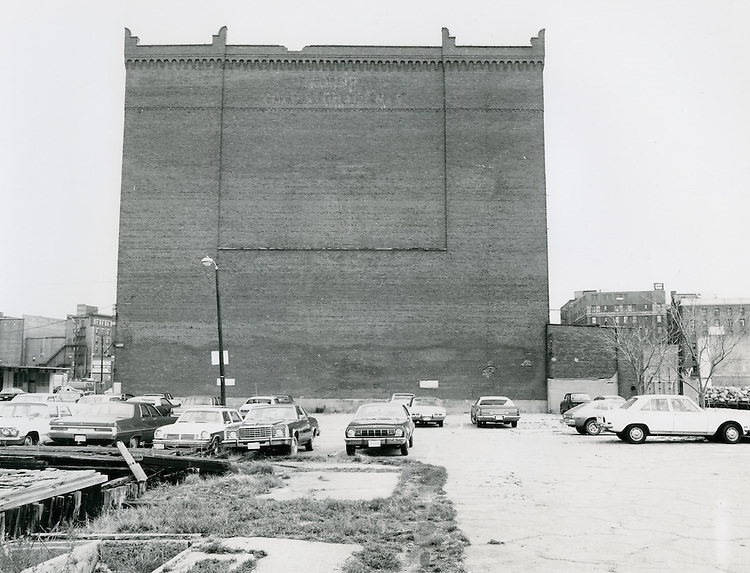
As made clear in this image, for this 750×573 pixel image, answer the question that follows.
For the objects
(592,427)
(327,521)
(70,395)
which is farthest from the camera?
(70,395)

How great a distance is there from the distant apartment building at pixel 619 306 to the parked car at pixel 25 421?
9570cm

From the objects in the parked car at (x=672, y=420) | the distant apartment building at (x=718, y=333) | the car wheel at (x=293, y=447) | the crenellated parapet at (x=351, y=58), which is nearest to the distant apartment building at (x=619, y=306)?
the distant apartment building at (x=718, y=333)

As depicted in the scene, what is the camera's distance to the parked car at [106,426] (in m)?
19.4

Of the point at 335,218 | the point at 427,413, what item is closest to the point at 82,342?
the point at 335,218

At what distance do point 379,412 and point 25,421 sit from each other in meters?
10.4

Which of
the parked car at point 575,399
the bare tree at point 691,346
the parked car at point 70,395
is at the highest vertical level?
the bare tree at point 691,346

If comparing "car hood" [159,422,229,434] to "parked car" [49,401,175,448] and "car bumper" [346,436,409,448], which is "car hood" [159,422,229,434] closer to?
"parked car" [49,401,175,448]

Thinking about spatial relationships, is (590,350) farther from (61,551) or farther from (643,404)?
(61,551)

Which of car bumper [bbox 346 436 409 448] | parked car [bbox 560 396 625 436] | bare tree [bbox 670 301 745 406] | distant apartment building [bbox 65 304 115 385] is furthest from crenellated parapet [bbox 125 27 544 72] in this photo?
distant apartment building [bbox 65 304 115 385]

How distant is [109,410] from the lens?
20531 mm

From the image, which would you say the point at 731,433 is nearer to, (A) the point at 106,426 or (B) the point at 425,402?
(B) the point at 425,402

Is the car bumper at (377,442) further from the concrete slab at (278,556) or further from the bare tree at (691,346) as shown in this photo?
the bare tree at (691,346)

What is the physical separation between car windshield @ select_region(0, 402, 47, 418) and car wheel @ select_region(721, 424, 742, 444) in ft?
66.5

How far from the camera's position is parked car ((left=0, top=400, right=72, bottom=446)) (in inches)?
847
